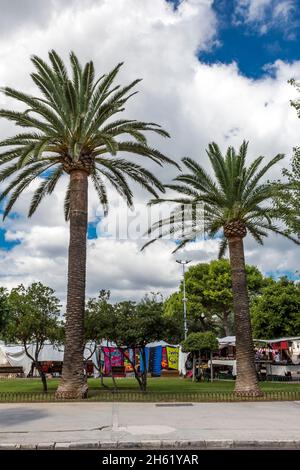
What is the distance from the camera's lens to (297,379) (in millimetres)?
29484

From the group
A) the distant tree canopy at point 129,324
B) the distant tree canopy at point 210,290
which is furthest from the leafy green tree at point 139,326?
the distant tree canopy at point 210,290

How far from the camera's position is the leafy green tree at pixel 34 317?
21.6 metres

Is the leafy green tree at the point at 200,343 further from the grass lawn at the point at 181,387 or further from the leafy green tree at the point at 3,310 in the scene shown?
the leafy green tree at the point at 3,310

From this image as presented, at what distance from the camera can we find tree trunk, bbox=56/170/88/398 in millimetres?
17828

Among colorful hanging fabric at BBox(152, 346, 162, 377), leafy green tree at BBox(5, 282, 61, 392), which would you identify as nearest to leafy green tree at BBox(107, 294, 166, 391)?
leafy green tree at BBox(5, 282, 61, 392)

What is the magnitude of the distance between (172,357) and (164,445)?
3137 cm

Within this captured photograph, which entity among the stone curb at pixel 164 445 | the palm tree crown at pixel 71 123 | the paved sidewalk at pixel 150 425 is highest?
the palm tree crown at pixel 71 123

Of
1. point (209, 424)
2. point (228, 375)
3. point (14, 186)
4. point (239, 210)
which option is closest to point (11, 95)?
point (14, 186)

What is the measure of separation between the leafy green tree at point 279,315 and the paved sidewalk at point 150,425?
2055cm

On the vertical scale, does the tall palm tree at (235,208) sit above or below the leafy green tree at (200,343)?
above

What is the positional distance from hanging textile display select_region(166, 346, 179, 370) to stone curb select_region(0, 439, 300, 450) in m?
30.6

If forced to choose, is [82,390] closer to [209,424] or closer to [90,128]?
[209,424]

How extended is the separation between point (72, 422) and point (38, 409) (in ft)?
11.9

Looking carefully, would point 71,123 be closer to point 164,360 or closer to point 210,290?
point 164,360
